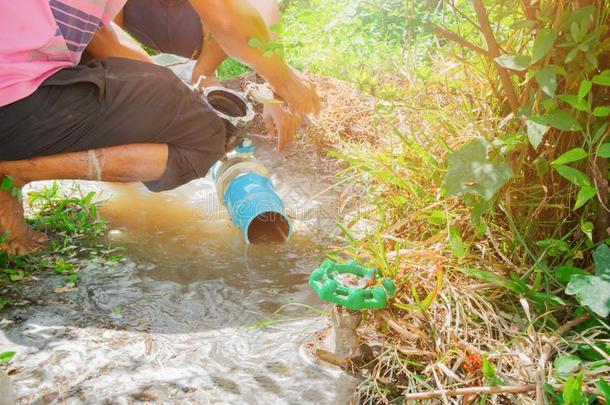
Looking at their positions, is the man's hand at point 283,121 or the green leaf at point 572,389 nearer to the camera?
the green leaf at point 572,389

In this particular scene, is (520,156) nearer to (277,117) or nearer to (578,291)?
(578,291)

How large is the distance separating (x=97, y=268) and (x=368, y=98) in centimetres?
219

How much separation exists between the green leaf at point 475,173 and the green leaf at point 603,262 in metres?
0.31

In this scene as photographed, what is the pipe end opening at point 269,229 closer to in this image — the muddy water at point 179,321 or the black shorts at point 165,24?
the muddy water at point 179,321

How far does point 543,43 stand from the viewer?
149 centimetres

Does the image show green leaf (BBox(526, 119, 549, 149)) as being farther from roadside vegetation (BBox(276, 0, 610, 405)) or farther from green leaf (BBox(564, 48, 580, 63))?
green leaf (BBox(564, 48, 580, 63))

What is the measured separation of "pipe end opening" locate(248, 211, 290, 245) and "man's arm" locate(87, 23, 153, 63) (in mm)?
Result: 1072

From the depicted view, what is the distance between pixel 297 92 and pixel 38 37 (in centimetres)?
106

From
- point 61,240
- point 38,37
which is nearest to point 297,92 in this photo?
point 38,37

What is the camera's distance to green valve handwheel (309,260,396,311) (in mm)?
1747

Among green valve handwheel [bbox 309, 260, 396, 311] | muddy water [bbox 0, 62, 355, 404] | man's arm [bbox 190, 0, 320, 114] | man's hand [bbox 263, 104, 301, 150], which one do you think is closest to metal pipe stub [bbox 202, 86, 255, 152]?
man's hand [bbox 263, 104, 301, 150]

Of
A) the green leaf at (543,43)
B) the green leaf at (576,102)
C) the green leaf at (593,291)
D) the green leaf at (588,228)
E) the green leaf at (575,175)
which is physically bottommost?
the green leaf at (593,291)

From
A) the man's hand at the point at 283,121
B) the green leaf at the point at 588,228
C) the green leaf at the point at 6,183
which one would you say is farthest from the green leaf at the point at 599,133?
the green leaf at the point at 6,183

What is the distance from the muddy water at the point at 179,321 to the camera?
5.98 ft
